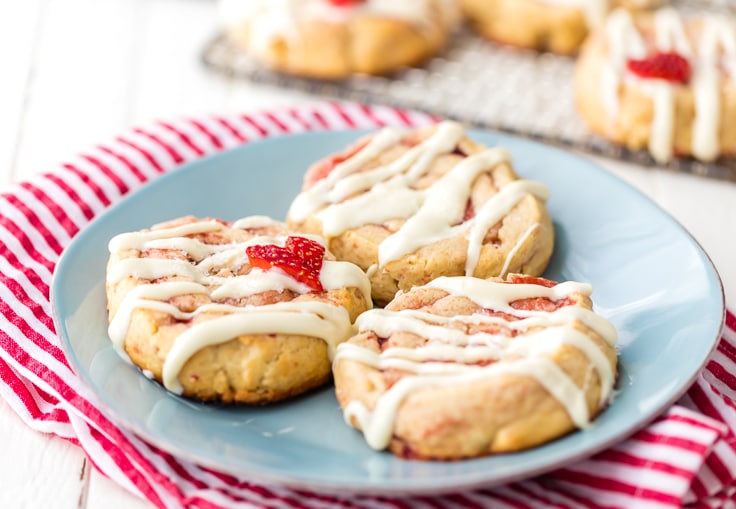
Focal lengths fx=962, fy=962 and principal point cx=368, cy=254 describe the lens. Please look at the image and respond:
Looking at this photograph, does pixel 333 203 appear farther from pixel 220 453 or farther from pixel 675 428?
pixel 675 428

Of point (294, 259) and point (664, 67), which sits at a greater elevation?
point (664, 67)

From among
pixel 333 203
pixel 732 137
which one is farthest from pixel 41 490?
pixel 732 137

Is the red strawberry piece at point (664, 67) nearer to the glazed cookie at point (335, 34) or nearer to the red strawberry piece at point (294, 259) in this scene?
the glazed cookie at point (335, 34)

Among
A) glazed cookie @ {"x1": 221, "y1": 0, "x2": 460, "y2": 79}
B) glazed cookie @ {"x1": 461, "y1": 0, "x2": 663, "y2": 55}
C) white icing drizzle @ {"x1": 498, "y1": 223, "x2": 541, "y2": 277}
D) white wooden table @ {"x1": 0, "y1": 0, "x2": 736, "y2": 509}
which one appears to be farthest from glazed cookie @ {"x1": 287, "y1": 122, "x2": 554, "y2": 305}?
glazed cookie @ {"x1": 461, "y1": 0, "x2": 663, "y2": 55}

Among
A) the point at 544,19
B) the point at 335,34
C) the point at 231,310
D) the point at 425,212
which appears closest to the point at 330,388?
the point at 231,310

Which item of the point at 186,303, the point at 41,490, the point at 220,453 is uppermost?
the point at 186,303

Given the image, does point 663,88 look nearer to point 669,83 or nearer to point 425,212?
point 669,83
